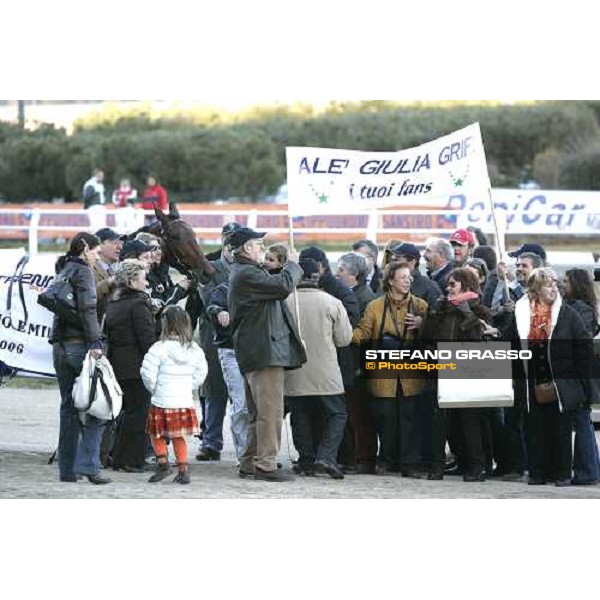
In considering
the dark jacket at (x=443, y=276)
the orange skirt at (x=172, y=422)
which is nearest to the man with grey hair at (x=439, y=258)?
the dark jacket at (x=443, y=276)

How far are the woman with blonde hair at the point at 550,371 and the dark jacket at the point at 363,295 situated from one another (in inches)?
48.2

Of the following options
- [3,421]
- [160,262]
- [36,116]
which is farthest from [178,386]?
[36,116]

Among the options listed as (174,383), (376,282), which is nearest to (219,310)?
(174,383)

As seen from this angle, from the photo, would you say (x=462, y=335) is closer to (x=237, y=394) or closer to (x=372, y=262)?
(x=237, y=394)

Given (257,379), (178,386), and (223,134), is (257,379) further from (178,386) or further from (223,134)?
(223,134)

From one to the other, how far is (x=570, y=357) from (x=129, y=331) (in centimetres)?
320

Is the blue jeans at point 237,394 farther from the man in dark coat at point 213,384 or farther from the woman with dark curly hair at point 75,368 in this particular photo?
the woman with dark curly hair at point 75,368

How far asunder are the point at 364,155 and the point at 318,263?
1.08 m

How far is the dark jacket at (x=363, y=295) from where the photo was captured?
1271 cm

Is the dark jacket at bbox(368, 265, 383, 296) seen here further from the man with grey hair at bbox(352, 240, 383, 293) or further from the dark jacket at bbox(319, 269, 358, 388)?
the dark jacket at bbox(319, 269, 358, 388)

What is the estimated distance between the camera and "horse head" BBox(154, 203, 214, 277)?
41.8 feet

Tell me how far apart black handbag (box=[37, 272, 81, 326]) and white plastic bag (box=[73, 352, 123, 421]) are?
303 mm

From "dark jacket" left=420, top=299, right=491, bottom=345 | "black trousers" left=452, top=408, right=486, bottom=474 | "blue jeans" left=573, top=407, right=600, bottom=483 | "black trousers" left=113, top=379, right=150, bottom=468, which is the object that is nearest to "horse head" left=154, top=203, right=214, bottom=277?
"black trousers" left=113, top=379, right=150, bottom=468

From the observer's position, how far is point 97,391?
11344 millimetres
